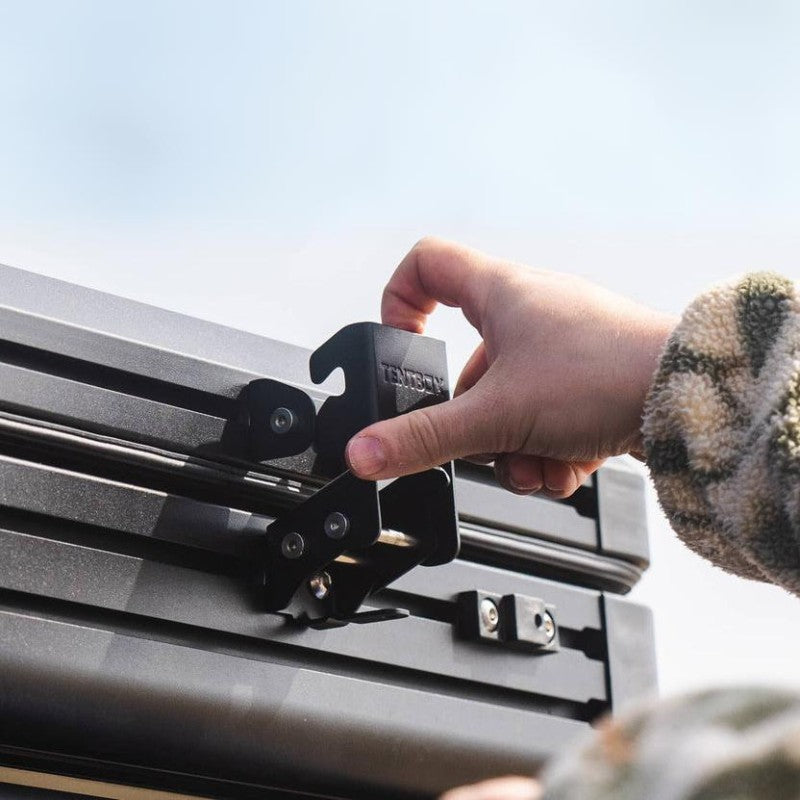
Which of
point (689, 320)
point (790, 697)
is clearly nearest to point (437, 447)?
point (689, 320)

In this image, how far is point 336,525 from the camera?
716 mm

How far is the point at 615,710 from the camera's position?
0.91m

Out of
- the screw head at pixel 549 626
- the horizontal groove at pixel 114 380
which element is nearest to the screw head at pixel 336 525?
the horizontal groove at pixel 114 380

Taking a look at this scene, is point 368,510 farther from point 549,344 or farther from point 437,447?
point 549,344

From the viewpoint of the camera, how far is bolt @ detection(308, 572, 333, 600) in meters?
0.78

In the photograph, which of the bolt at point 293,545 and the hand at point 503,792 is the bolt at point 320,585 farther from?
the hand at point 503,792

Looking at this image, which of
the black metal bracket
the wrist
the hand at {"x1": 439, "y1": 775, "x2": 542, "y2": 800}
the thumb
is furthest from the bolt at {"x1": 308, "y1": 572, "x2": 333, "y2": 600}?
the hand at {"x1": 439, "y1": 775, "x2": 542, "y2": 800}

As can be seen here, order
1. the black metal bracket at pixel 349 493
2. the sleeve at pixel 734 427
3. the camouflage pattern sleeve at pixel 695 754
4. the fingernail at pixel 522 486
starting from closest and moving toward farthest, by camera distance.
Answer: the camouflage pattern sleeve at pixel 695 754
the sleeve at pixel 734 427
the black metal bracket at pixel 349 493
the fingernail at pixel 522 486

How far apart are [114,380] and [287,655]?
0.21m

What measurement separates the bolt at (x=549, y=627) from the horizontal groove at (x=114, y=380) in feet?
0.95

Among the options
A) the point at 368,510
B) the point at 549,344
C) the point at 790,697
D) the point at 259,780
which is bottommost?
the point at 790,697

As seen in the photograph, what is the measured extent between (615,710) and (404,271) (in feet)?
1.23

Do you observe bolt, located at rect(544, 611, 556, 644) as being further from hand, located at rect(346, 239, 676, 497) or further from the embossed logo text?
the embossed logo text

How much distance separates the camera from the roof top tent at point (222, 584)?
691mm
